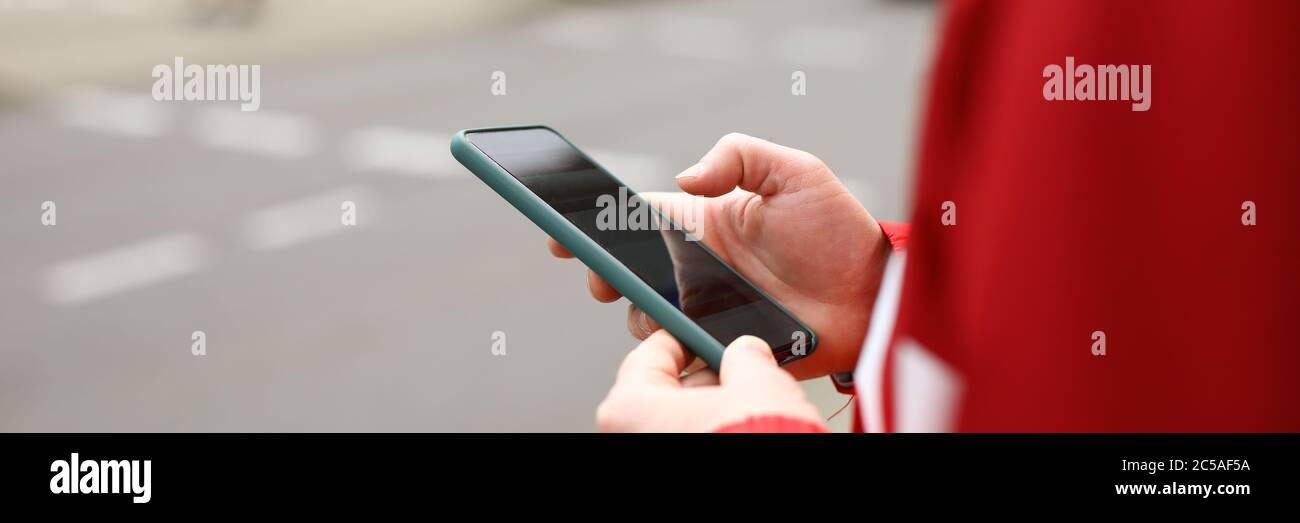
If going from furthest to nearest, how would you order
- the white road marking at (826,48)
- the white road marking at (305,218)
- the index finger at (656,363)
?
the white road marking at (826,48) → the white road marking at (305,218) → the index finger at (656,363)

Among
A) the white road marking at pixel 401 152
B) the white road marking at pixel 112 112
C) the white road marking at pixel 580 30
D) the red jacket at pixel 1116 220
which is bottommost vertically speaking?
the red jacket at pixel 1116 220

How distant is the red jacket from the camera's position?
2.48 feet

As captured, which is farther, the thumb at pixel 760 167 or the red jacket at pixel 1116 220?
the thumb at pixel 760 167

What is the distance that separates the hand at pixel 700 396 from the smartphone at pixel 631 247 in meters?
0.15

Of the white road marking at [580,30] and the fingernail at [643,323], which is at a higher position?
the white road marking at [580,30]

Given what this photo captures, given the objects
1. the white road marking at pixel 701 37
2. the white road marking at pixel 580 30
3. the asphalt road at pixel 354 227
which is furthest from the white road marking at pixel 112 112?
the white road marking at pixel 701 37

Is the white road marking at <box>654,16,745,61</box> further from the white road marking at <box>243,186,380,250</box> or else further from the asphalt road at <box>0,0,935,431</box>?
the white road marking at <box>243,186,380,250</box>

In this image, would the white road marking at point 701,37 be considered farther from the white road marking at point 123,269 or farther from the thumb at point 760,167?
the thumb at point 760,167

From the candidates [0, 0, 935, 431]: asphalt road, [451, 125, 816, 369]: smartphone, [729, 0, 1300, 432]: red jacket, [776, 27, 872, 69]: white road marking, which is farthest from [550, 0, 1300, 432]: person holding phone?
[776, 27, 872, 69]: white road marking

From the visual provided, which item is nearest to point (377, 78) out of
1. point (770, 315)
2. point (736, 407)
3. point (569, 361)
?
point (569, 361)

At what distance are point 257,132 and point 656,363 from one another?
7.15 metres

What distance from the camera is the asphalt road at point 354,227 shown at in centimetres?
461

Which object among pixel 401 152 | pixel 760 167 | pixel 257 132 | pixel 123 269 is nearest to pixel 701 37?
pixel 401 152
